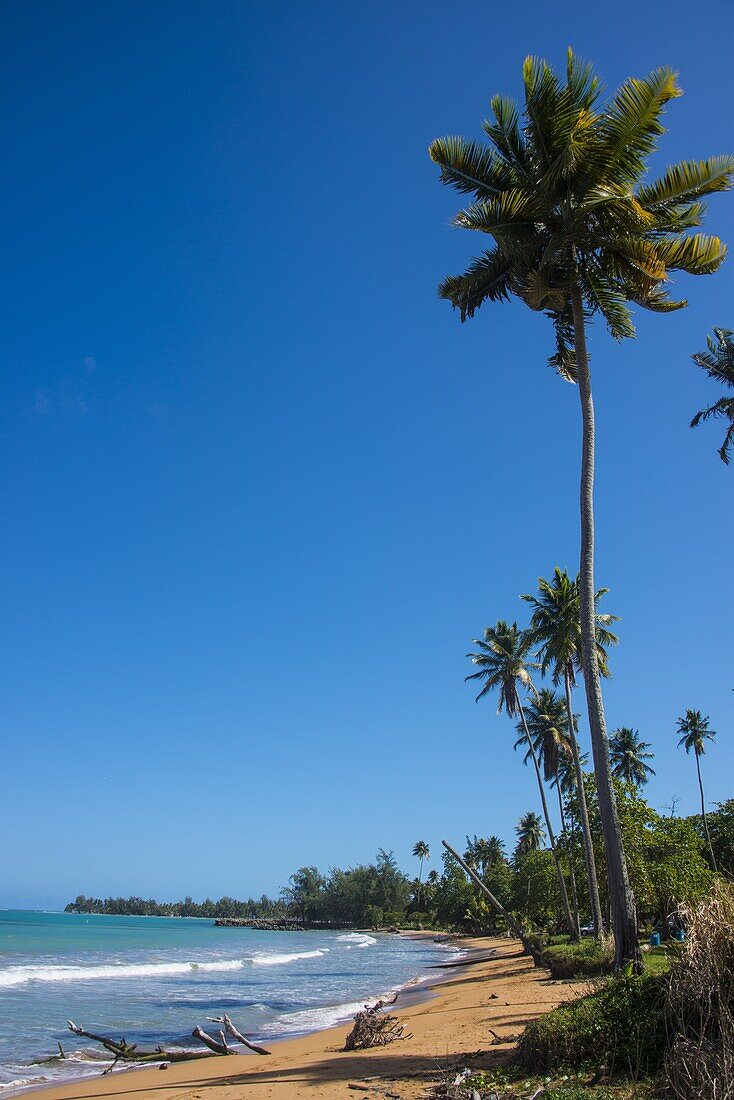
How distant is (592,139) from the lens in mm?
12836

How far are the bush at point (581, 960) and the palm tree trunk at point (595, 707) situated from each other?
993cm

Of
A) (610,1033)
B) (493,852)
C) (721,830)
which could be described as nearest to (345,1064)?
(610,1033)

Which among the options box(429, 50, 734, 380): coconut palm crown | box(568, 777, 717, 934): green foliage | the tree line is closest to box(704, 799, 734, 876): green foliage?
the tree line

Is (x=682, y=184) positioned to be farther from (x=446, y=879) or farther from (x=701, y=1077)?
(x=446, y=879)

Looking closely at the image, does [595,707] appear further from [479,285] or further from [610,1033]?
[479,285]

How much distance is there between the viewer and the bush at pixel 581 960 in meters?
19.9

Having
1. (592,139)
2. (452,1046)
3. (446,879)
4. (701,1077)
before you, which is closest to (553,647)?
(452,1046)

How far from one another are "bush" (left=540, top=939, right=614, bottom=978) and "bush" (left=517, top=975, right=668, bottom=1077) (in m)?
12.1

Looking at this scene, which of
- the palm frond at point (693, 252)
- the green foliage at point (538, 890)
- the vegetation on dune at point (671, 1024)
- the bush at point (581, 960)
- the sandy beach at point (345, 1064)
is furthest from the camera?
the green foliage at point (538, 890)

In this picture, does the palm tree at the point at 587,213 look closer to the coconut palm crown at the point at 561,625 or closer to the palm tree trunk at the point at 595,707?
the palm tree trunk at the point at 595,707

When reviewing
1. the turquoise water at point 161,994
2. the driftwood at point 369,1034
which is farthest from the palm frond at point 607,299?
the turquoise water at point 161,994

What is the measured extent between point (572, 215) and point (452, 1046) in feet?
50.9

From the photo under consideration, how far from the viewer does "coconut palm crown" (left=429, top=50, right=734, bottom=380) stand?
500 inches

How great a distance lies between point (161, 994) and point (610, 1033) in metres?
27.3
